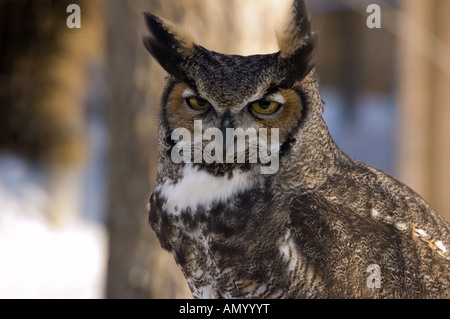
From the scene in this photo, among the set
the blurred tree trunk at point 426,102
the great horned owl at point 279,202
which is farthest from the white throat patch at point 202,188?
the blurred tree trunk at point 426,102

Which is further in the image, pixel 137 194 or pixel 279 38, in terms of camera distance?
pixel 137 194

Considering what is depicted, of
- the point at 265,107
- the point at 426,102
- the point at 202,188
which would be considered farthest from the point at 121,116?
the point at 426,102

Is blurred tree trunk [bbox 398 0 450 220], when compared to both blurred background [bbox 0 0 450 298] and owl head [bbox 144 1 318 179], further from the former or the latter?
owl head [bbox 144 1 318 179]

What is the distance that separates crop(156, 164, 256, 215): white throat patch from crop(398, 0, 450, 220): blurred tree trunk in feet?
9.36

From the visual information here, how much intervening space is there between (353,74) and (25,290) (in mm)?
3787

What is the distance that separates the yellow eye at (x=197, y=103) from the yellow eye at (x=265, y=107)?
4.1 inches

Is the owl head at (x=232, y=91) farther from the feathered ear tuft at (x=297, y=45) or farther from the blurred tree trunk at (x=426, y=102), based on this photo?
the blurred tree trunk at (x=426, y=102)

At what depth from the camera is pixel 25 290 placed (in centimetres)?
445

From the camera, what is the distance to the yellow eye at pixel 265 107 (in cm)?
136

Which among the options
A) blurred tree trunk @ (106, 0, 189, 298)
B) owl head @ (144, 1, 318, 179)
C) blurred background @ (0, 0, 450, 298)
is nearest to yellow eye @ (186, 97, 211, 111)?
owl head @ (144, 1, 318, 179)

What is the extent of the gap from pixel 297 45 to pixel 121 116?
184 cm

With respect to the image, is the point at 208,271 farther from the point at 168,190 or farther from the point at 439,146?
the point at 439,146

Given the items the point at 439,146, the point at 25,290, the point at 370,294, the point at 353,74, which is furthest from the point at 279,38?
the point at 353,74

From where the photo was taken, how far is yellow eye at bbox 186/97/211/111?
4.58ft
